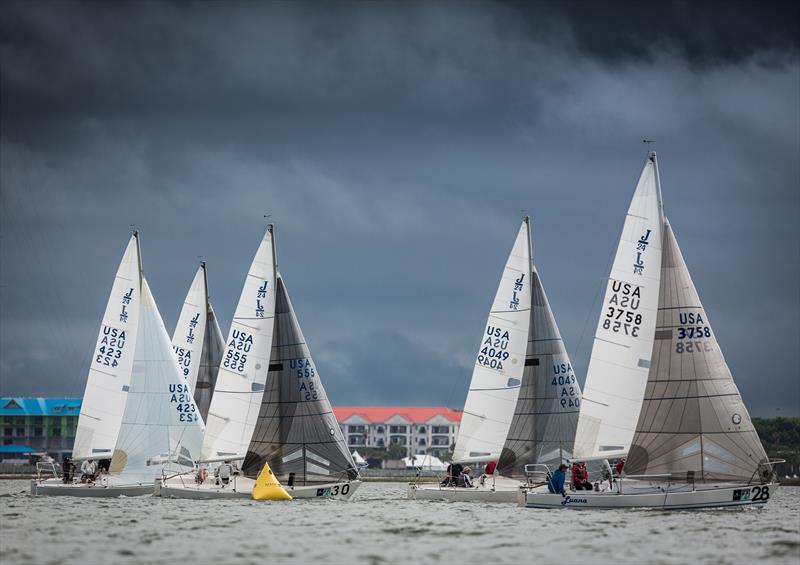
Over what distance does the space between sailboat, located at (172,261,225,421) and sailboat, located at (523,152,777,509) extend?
24332 millimetres

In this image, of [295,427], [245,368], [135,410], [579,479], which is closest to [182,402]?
[135,410]

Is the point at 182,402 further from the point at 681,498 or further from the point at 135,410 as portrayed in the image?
the point at 681,498

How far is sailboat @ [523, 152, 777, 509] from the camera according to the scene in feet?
137

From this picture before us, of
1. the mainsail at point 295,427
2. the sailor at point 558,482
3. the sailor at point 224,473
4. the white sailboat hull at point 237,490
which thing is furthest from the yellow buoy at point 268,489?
the sailor at point 558,482

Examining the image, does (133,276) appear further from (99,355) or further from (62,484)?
(62,484)

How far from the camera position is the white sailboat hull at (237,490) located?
50406 mm

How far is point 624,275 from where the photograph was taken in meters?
44.7

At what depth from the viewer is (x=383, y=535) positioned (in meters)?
34.4

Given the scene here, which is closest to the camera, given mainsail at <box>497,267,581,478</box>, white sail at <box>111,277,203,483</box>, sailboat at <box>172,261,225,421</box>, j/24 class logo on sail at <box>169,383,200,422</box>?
mainsail at <box>497,267,581,478</box>

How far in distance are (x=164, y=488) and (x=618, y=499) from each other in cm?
2021

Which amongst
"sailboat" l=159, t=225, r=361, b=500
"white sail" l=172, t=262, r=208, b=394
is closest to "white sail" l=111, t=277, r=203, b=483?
"sailboat" l=159, t=225, r=361, b=500

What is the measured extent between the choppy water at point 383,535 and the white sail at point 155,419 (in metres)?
7.81

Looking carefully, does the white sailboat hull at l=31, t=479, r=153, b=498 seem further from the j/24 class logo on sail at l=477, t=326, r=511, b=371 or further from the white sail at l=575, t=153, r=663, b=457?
the white sail at l=575, t=153, r=663, b=457

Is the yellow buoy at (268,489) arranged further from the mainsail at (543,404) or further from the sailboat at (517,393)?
the mainsail at (543,404)
